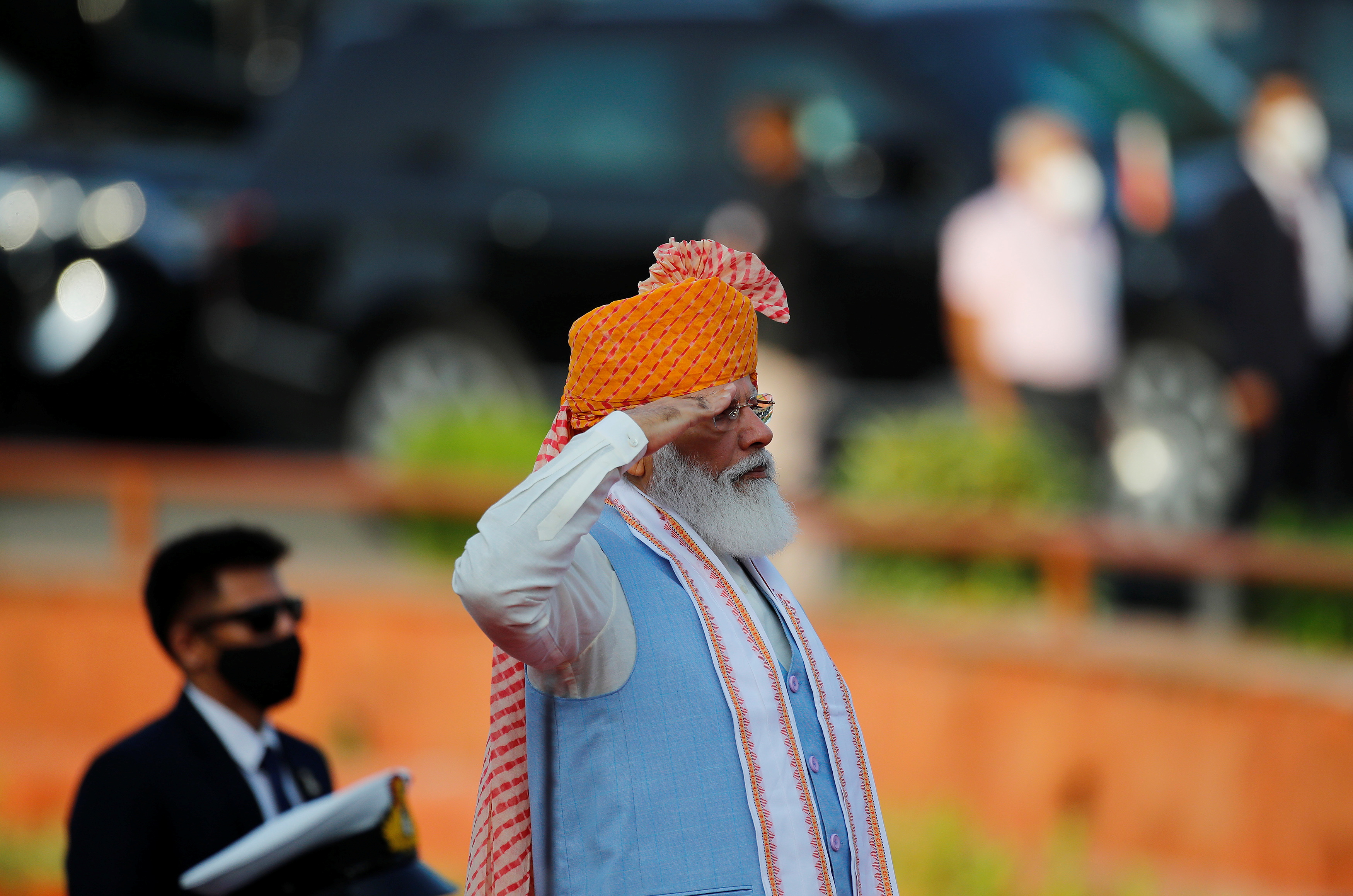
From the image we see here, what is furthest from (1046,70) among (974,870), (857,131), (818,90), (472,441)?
(974,870)

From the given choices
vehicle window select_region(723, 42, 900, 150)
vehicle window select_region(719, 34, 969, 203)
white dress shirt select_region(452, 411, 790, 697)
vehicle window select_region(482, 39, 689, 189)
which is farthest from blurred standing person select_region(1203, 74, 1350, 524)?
white dress shirt select_region(452, 411, 790, 697)

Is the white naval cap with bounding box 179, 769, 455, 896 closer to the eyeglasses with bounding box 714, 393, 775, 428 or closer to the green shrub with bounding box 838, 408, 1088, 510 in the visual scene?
the eyeglasses with bounding box 714, 393, 775, 428

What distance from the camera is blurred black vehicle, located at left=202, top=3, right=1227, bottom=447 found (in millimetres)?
7734

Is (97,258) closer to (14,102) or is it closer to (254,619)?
(14,102)

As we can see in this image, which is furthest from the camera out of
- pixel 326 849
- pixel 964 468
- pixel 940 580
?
pixel 964 468

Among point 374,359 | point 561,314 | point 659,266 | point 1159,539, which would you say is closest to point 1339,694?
point 1159,539

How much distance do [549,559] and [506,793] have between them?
1.69 ft

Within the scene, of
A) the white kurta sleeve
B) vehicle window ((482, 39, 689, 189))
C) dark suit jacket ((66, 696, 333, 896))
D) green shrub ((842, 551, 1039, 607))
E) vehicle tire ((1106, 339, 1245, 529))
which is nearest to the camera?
the white kurta sleeve

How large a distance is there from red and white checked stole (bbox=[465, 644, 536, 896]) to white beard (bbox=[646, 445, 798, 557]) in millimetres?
357

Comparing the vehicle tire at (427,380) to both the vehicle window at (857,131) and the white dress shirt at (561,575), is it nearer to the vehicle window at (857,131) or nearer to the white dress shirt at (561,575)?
the vehicle window at (857,131)

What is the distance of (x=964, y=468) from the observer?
6.70 meters

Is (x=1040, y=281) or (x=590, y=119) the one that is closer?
(x=1040, y=281)

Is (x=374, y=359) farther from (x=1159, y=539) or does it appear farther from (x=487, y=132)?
(x=1159, y=539)

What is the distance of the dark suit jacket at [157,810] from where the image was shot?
322 cm
